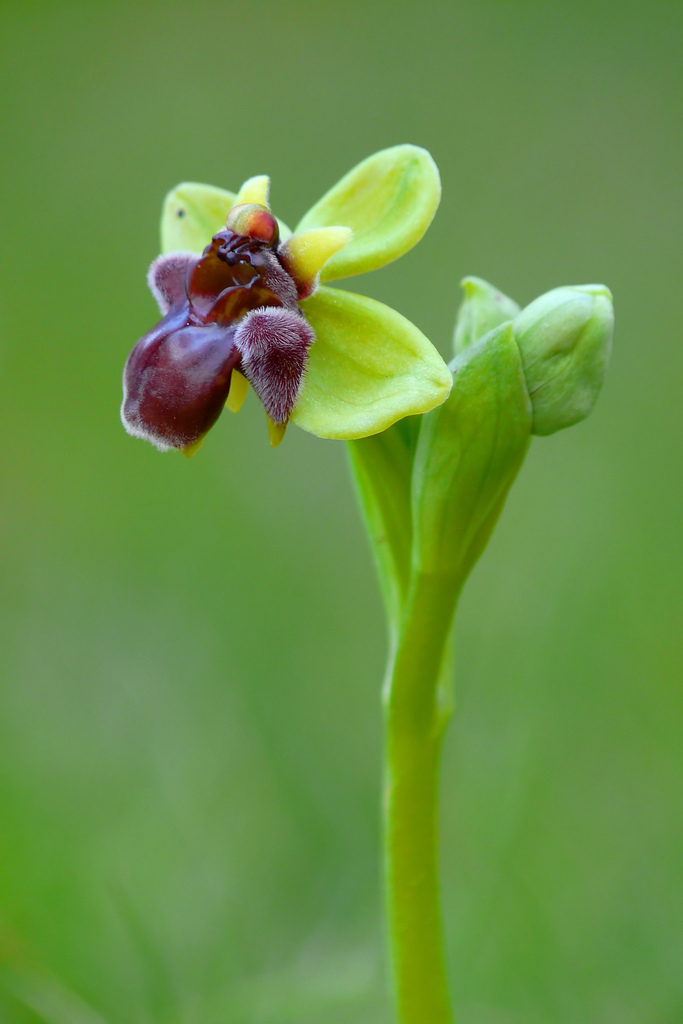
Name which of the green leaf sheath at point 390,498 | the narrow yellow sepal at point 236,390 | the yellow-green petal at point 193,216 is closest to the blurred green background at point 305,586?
the green leaf sheath at point 390,498

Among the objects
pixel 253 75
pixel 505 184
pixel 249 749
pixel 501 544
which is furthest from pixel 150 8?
pixel 249 749

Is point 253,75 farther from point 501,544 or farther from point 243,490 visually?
point 501,544

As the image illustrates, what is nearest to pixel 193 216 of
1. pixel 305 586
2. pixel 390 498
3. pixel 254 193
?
pixel 254 193

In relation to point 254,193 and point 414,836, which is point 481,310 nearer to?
point 254,193

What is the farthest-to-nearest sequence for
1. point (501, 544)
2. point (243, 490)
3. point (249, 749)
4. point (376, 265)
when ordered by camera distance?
point (243, 490), point (501, 544), point (249, 749), point (376, 265)

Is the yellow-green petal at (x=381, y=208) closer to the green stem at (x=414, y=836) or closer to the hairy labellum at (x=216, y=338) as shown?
the hairy labellum at (x=216, y=338)

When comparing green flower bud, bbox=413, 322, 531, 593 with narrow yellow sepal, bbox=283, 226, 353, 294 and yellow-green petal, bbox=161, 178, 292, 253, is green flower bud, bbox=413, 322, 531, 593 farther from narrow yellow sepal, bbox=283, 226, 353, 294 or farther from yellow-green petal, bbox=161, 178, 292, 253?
yellow-green petal, bbox=161, 178, 292, 253

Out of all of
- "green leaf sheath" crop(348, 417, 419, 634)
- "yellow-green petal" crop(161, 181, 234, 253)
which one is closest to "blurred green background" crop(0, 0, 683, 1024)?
"green leaf sheath" crop(348, 417, 419, 634)
